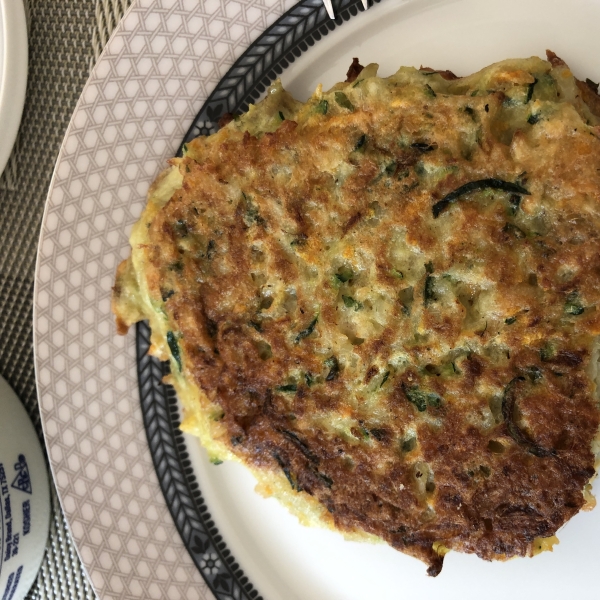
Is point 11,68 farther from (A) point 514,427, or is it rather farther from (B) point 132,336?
(A) point 514,427

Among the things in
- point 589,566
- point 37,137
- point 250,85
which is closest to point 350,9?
point 250,85

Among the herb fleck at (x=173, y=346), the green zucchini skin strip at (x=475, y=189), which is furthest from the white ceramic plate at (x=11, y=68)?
the green zucchini skin strip at (x=475, y=189)

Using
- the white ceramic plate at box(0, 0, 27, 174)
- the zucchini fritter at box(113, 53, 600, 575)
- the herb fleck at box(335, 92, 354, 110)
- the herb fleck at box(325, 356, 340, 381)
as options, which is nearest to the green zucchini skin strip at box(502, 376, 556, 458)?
the zucchini fritter at box(113, 53, 600, 575)

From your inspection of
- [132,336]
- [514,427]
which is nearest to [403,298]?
[514,427]

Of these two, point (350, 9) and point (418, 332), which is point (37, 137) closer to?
point (350, 9)

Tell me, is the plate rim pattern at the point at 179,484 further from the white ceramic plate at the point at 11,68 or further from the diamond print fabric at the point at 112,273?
the white ceramic plate at the point at 11,68

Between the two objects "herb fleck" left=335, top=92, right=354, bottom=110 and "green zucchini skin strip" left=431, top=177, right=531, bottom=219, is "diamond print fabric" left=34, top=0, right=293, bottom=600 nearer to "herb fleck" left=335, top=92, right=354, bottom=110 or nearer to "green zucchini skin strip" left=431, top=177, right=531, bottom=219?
"herb fleck" left=335, top=92, right=354, bottom=110
